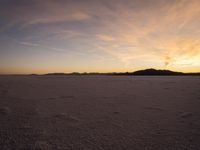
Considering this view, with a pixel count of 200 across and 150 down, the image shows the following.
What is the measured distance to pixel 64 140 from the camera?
2410 mm

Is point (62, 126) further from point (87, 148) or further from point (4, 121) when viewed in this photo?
point (4, 121)

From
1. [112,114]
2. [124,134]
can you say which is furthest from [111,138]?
[112,114]

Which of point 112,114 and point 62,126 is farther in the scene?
point 112,114

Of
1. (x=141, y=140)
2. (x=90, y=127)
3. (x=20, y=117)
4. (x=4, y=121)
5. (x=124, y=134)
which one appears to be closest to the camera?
(x=141, y=140)

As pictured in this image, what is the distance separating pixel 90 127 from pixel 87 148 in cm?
76

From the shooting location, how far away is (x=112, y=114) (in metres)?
3.80

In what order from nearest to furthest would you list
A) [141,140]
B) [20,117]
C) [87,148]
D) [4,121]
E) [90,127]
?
[87,148] < [141,140] < [90,127] < [4,121] < [20,117]

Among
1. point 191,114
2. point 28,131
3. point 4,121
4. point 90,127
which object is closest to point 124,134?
point 90,127

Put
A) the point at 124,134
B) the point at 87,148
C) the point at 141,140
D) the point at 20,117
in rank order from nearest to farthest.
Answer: the point at 87,148 → the point at 141,140 → the point at 124,134 → the point at 20,117

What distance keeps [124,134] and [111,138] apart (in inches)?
10.6

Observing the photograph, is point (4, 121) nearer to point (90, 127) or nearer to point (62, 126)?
point (62, 126)

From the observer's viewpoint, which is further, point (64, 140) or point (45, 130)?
point (45, 130)

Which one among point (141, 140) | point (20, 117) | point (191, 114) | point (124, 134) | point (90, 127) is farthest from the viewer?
point (191, 114)

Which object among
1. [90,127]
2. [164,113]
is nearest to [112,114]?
[90,127]
